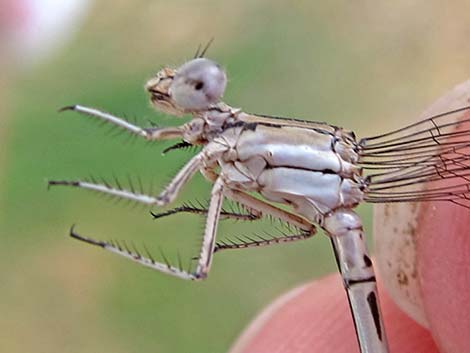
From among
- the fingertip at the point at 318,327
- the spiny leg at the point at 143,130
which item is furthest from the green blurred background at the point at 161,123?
the spiny leg at the point at 143,130

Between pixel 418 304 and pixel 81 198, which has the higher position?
pixel 81 198

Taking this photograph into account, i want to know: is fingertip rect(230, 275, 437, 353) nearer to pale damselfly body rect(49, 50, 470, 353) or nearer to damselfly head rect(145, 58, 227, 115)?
pale damselfly body rect(49, 50, 470, 353)

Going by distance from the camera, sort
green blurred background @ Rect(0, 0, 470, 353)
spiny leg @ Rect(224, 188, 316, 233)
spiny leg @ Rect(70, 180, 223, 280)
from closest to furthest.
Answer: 1. spiny leg @ Rect(70, 180, 223, 280)
2. spiny leg @ Rect(224, 188, 316, 233)
3. green blurred background @ Rect(0, 0, 470, 353)

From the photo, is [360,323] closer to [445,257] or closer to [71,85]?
[445,257]

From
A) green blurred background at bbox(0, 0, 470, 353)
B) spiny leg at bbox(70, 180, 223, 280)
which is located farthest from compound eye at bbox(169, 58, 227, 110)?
green blurred background at bbox(0, 0, 470, 353)

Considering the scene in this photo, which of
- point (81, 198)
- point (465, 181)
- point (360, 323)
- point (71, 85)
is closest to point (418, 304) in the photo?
point (360, 323)

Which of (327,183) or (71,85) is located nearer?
(327,183)

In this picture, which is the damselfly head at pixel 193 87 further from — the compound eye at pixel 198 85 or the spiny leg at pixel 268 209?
the spiny leg at pixel 268 209
